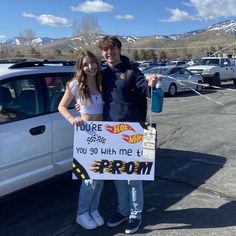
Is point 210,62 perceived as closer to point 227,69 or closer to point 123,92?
point 227,69

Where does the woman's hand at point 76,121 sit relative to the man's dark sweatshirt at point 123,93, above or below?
below

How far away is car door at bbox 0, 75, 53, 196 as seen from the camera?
14.1 feet

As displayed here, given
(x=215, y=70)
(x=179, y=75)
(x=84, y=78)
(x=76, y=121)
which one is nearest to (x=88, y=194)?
(x=76, y=121)

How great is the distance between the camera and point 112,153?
4.21 metres

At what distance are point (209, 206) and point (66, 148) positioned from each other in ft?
5.87

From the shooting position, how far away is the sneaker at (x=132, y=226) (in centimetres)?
425

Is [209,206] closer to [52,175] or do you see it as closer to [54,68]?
[52,175]

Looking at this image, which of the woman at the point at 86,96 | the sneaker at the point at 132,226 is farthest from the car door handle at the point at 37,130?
the sneaker at the point at 132,226

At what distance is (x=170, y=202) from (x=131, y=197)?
39.2 inches

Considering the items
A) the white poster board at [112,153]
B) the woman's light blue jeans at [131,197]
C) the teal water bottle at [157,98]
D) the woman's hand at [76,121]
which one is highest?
the teal water bottle at [157,98]

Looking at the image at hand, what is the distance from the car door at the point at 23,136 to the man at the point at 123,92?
0.86 metres

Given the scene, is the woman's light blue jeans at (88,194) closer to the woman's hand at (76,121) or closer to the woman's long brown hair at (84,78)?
the woman's hand at (76,121)

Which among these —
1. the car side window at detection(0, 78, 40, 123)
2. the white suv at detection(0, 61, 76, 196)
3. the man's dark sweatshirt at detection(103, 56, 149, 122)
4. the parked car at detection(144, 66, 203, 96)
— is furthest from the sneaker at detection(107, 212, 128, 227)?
the parked car at detection(144, 66, 203, 96)

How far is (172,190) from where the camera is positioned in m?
5.56
